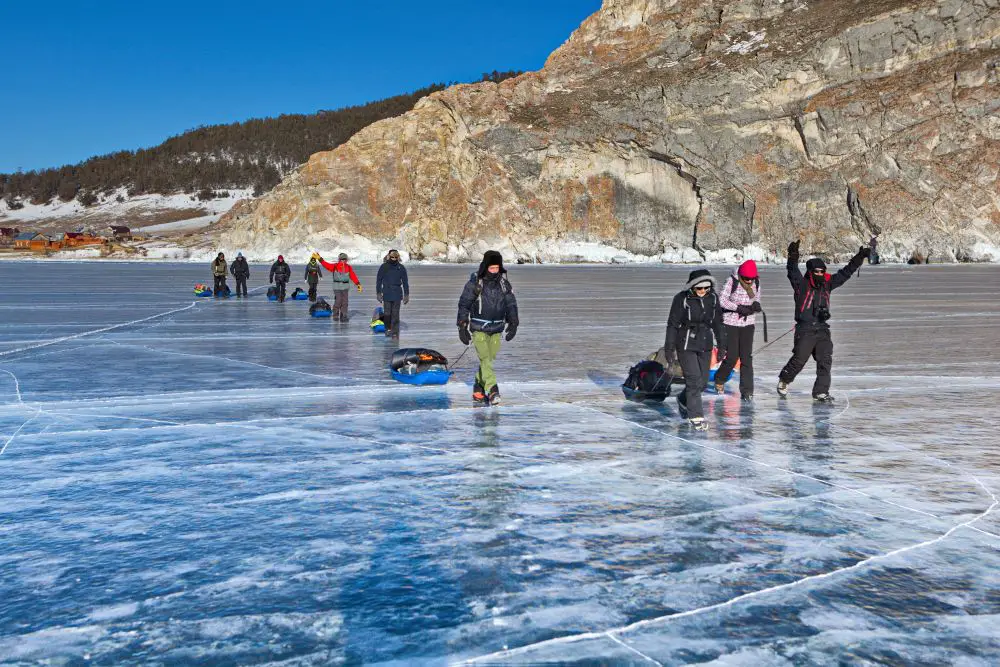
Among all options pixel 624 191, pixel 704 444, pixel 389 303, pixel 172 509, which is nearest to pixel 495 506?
pixel 172 509

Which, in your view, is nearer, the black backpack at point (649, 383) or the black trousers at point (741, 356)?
the black backpack at point (649, 383)

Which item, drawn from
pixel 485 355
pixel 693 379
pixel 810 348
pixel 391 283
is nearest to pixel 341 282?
pixel 391 283

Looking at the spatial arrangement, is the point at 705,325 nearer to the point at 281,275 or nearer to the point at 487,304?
the point at 487,304

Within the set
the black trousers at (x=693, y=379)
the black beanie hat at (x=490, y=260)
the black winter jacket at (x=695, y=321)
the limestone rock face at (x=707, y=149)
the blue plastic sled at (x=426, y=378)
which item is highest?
the limestone rock face at (x=707, y=149)

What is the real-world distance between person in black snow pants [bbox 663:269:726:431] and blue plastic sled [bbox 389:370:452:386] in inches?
132

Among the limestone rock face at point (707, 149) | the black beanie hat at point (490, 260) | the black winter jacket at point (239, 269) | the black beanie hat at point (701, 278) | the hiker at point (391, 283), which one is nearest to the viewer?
the black beanie hat at point (701, 278)

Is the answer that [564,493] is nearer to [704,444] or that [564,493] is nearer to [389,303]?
[704,444]

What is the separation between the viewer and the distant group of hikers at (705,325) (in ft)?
27.0

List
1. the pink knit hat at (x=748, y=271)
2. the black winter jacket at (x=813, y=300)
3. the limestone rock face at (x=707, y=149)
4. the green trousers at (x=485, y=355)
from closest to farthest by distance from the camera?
the green trousers at (x=485, y=355), the pink knit hat at (x=748, y=271), the black winter jacket at (x=813, y=300), the limestone rock face at (x=707, y=149)

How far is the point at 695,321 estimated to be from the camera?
8.23 metres

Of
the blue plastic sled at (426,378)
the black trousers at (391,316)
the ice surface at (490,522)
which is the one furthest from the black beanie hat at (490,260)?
the black trousers at (391,316)

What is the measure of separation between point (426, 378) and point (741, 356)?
3.72 meters

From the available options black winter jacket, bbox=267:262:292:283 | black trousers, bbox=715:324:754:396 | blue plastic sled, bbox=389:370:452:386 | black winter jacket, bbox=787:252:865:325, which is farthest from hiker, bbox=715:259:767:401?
black winter jacket, bbox=267:262:292:283

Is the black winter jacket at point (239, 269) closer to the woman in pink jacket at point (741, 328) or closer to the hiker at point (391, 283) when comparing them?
the hiker at point (391, 283)
